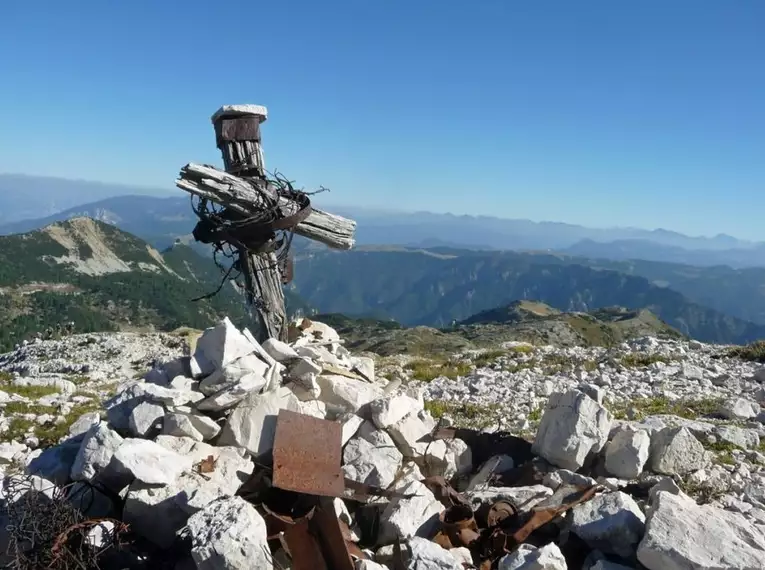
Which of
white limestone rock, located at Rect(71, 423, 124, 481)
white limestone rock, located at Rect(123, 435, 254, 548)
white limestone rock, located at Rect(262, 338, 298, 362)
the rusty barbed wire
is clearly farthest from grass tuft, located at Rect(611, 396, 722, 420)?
the rusty barbed wire

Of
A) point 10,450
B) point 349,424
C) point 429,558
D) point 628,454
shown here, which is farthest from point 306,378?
point 10,450

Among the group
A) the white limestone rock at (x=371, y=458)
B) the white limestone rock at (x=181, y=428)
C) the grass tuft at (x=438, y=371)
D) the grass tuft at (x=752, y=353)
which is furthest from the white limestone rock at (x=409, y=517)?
the grass tuft at (x=752, y=353)

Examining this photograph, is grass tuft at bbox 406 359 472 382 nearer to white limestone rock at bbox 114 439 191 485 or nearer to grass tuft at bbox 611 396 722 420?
grass tuft at bbox 611 396 722 420

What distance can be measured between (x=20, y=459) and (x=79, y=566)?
5649mm

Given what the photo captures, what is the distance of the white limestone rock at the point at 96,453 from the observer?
5996mm

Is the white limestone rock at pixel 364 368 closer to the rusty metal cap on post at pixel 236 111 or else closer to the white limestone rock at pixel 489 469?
the white limestone rock at pixel 489 469

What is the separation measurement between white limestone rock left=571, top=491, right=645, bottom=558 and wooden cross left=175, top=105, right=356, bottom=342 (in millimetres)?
5173

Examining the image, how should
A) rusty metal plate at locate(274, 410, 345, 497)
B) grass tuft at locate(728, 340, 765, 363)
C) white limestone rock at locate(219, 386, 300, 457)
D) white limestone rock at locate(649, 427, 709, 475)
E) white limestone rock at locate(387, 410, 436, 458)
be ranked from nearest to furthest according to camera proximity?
rusty metal plate at locate(274, 410, 345, 497), white limestone rock at locate(219, 386, 300, 457), white limestone rock at locate(387, 410, 436, 458), white limestone rock at locate(649, 427, 709, 475), grass tuft at locate(728, 340, 765, 363)

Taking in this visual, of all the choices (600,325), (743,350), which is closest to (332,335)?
(743,350)

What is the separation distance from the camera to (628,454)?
23.5 feet

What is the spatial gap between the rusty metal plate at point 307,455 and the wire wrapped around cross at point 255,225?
2729 millimetres

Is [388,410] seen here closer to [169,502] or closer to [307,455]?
[307,455]

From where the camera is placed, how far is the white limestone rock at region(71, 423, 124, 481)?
600cm

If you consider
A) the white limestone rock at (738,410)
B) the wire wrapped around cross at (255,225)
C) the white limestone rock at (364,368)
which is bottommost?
the white limestone rock at (738,410)
